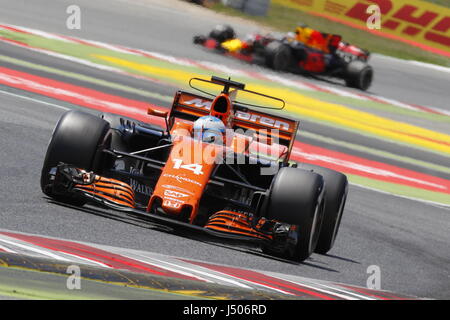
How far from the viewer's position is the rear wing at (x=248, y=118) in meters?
9.73

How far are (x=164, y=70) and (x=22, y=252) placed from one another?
46.8 ft

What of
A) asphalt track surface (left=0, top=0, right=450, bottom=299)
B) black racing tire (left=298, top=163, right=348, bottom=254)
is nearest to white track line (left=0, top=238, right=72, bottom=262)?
asphalt track surface (left=0, top=0, right=450, bottom=299)

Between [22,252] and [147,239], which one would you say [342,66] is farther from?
[22,252]

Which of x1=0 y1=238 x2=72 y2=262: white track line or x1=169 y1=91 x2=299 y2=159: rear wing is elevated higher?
x1=169 y1=91 x2=299 y2=159: rear wing

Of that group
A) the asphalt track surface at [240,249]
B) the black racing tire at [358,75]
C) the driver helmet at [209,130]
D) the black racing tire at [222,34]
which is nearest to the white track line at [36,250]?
the asphalt track surface at [240,249]

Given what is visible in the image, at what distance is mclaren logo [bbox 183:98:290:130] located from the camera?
9.77 metres

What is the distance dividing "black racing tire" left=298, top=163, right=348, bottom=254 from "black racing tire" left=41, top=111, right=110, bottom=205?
2115mm

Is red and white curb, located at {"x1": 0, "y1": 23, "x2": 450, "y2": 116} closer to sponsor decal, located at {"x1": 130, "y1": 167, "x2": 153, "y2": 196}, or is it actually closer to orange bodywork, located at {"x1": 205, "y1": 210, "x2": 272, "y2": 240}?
sponsor decal, located at {"x1": 130, "y1": 167, "x2": 153, "y2": 196}

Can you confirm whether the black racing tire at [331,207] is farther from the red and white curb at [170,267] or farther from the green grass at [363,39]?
the green grass at [363,39]

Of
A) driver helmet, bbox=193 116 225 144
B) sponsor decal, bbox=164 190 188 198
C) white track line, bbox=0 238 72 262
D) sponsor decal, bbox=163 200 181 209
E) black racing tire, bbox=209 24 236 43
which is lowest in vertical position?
white track line, bbox=0 238 72 262
